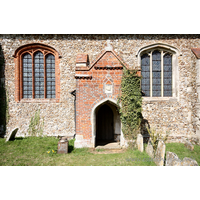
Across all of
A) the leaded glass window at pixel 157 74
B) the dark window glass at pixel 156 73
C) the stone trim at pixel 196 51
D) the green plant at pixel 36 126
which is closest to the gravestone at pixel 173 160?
the leaded glass window at pixel 157 74

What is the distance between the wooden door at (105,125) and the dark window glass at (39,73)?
4543 millimetres

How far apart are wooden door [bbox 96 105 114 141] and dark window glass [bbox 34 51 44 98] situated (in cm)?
454

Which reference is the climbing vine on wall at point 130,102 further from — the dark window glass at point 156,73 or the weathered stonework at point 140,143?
the dark window glass at point 156,73

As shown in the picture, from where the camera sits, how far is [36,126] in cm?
862

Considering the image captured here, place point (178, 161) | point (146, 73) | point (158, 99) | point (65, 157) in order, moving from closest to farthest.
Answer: point (178, 161)
point (65, 157)
point (158, 99)
point (146, 73)

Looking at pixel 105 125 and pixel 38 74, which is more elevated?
pixel 38 74

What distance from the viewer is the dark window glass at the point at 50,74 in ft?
29.3

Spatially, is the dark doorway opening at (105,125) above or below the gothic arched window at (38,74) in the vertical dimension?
below

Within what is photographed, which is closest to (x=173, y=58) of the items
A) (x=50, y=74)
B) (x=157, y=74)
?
(x=157, y=74)

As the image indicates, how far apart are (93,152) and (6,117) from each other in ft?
22.2

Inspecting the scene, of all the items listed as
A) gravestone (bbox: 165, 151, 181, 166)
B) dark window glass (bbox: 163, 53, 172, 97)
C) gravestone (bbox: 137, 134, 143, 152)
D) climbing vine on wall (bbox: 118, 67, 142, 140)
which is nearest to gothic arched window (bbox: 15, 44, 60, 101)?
climbing vine on wall (bbox: 118, 67, 142, 140)

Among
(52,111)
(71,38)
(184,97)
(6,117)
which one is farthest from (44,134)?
(184,97)

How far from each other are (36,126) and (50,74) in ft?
12.4

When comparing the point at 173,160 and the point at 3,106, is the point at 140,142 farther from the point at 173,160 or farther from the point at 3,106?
the point at 3,106
